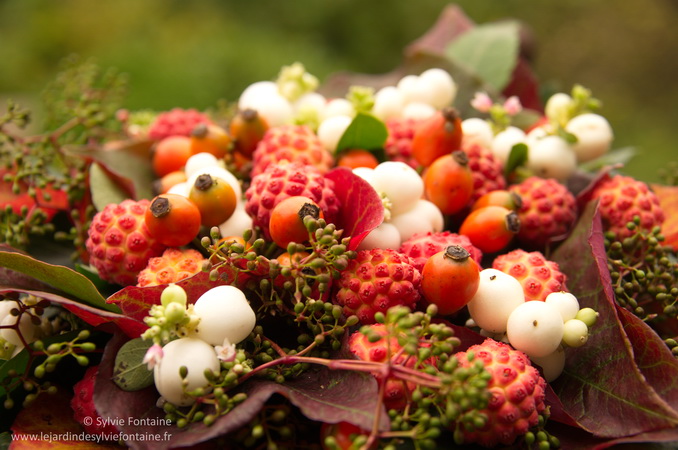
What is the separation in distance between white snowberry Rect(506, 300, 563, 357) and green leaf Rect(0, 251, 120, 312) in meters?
0.38

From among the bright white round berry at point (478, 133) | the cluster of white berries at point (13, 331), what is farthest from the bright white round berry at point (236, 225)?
the bright white round berry at point (478, 133)

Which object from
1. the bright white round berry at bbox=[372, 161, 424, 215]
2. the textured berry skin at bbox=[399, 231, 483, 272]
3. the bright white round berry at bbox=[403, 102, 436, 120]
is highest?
the bright white round berry at bbox=[403, 102, 436, 120]

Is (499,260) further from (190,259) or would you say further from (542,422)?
(190,259)

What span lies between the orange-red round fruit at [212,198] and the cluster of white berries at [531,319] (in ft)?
0.90

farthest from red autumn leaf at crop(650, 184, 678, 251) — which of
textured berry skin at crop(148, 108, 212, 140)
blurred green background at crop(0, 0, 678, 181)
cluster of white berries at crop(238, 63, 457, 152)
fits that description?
blurred green background at crop(0, 0, 678, 181)

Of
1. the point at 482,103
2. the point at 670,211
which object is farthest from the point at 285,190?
the point at 670,211

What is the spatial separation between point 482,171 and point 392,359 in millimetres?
325

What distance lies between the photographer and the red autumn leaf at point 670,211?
77cm

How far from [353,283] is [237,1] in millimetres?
2578

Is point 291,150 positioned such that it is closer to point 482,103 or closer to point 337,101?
point 337,101

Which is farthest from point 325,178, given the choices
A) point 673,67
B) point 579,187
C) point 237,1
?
point 673,67

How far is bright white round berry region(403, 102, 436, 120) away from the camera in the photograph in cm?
82

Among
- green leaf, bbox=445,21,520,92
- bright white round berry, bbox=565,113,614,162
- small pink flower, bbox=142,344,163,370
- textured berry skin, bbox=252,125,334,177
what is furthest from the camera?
green leaf, bbox=445,21,520,92

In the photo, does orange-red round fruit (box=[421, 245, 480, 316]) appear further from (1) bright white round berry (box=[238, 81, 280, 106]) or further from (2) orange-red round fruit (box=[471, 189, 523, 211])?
(1) bright white round berry (box=[238, 81, 280, 106])
